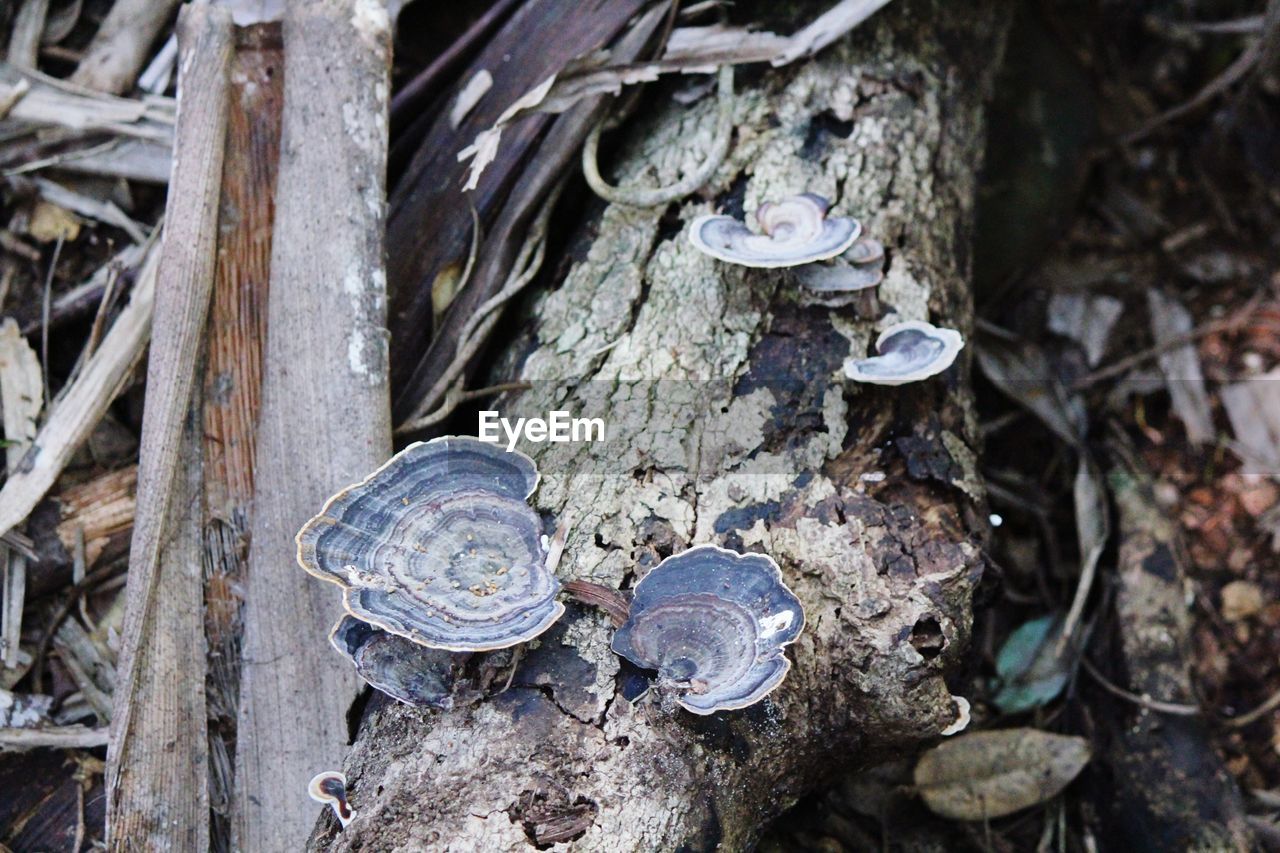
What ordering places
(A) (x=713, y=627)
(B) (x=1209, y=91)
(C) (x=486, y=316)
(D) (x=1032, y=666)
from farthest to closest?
1. (B) (x=1209, y=91)
2. (D) (x=1032, y=666)
3. (C) (x=486, y=316)
4. (A) (x=713, y=627)

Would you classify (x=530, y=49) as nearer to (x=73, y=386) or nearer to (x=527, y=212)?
(x=527, y=212)

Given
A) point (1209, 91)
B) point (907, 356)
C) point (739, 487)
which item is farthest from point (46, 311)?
point (1209, 91)

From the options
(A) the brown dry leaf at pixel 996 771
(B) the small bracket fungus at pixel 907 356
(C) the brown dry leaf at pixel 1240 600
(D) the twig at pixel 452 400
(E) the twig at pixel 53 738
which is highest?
(B) the small bracket fungus at pixel 907 356

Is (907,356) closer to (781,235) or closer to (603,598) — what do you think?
(781,235)

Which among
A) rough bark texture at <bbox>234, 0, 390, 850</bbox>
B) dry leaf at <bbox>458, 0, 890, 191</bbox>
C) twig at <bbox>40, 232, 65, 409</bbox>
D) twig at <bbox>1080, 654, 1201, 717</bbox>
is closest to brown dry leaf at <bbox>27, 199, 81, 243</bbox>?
twig at <bbox>40, 232, 65, 409</bbox>

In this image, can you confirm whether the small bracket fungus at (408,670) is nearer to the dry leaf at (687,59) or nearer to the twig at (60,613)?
the twig at (60,613)

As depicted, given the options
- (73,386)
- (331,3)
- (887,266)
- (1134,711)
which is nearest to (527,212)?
(331,3)

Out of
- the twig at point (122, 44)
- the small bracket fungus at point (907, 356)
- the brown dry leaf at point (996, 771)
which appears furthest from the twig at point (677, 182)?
the brown dry leaf at point (996, 771)
